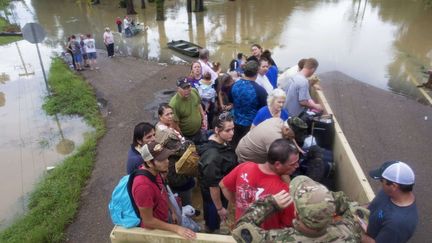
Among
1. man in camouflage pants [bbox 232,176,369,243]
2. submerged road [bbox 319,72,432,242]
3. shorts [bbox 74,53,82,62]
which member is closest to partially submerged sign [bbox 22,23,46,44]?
shorts [bbox 74,53,82,62]

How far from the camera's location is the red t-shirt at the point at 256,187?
2.79 m

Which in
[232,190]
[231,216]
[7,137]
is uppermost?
[232,190]

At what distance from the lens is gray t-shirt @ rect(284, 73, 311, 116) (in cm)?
548

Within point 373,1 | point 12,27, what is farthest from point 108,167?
point 373,1

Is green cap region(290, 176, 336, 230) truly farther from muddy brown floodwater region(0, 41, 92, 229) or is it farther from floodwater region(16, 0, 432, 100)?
floodwater region(16, 0, 432, 100)

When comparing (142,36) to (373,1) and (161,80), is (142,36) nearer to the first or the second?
(161,80)

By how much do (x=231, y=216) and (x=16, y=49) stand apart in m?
19.6

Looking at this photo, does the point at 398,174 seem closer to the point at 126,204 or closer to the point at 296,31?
the point at 126,204

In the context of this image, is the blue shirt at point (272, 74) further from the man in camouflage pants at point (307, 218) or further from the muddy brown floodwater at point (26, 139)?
the muddy brown floodwater at point (26, 139)

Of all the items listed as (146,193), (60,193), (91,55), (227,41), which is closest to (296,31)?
(227,41)

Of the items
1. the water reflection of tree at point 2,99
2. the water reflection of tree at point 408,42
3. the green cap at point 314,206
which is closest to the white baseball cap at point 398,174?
the green cap at point 314,206

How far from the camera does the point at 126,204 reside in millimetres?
3260

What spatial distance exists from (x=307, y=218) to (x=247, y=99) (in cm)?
324

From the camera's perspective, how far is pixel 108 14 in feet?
96.0
